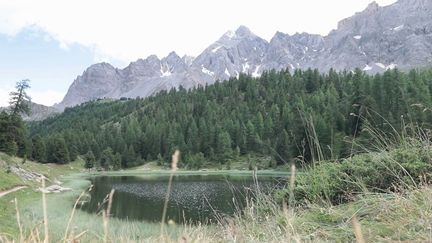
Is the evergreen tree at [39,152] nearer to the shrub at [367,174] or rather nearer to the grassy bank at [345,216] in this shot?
the grassy bank at [345,216]

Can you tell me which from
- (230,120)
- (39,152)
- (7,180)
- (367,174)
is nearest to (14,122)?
(39,152)

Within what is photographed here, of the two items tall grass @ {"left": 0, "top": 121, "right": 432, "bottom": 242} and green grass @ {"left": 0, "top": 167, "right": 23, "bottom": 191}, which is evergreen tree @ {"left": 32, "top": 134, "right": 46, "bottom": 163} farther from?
tall grass @ {"left": 0, "top": 121, "right": 432, "bottom": 242}

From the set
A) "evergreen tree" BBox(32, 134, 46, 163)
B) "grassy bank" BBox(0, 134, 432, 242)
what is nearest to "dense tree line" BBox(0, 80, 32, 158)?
"evergreen tree" BBox(32, 134, 46, 163)

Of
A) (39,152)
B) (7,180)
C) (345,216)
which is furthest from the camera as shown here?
(39,152)

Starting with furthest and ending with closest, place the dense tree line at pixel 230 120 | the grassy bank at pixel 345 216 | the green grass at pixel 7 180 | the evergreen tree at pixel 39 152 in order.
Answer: the evergreen tree at pixel 39 152, the dense tree line at pixel 230 120, the green grass at pixel 7 180, the grassy bank at pixel 345 216

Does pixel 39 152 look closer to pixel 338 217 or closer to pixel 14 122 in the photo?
pixel 14 122

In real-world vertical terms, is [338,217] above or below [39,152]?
below

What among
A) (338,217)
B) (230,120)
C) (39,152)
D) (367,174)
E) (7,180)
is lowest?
(7,180)

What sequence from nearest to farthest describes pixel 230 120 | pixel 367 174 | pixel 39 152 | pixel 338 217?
pixel 338 217
pixel 367 174
pixel 39 152
pixel 230 120

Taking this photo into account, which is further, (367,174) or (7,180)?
(7,180)

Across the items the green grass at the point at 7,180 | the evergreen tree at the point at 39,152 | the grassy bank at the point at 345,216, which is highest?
the evergreen tree at the point at 39,152

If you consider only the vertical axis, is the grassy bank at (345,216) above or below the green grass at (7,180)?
above

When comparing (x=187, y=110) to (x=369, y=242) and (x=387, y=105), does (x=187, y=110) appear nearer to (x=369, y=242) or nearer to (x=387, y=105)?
(x=387, y=105)

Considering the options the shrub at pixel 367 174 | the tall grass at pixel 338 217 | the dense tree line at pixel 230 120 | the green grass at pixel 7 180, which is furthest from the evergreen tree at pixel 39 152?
the shrub at pixel 367 174
